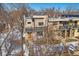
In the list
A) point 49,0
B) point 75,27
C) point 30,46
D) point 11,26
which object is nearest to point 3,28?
point 11,26

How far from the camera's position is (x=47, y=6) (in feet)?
7.53

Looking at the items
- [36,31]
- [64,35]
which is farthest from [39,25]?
[64,35]

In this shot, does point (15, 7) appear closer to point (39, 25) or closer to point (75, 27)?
point (39, 25)

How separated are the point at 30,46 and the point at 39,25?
0.19m

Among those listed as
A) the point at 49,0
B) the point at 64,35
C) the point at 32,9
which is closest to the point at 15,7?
the point at 32,9

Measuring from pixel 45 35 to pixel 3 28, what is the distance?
0.35m

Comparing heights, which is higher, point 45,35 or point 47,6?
point 47,6

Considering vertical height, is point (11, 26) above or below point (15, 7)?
below

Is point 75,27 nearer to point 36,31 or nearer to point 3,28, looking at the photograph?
point 36,31

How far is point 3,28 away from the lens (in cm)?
230

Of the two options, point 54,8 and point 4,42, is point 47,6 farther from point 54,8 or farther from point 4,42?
point 4,42

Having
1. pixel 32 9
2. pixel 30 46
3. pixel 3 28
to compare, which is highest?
pixel 32 9

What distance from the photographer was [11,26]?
2.30m

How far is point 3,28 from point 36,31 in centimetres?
28
